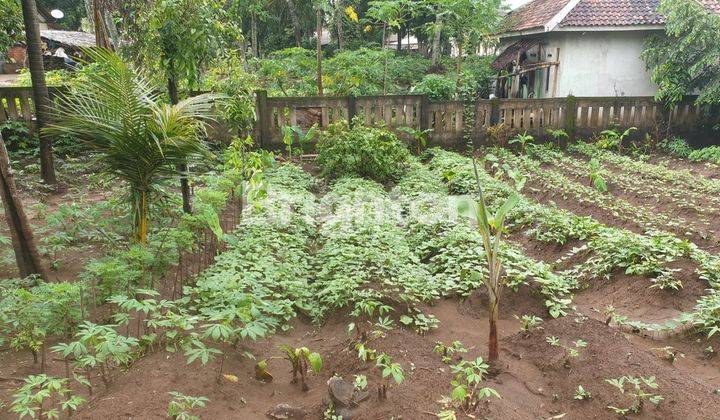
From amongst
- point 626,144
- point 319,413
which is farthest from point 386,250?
point 626,144

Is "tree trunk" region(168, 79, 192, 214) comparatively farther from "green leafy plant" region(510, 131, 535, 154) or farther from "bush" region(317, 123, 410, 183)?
"green leafy plant" region(510, 131, 535, 154)

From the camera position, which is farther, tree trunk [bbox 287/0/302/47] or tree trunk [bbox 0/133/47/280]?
tree trunk [bbox 287/0/302/47]

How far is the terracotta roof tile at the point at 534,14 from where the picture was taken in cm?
1410

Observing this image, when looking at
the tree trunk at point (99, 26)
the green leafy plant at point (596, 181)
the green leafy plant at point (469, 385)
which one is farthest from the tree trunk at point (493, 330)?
the tree trunk at point (99, 26)

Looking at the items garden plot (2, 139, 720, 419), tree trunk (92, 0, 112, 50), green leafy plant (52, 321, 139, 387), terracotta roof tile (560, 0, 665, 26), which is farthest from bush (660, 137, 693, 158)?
tree trunk (92, 0, 112, 50)

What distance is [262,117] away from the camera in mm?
10359

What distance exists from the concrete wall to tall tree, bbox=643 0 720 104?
2191 mm

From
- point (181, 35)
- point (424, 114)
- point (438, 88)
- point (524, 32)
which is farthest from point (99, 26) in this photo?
point (524, 32)

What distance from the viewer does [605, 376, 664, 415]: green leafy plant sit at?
2.84 m

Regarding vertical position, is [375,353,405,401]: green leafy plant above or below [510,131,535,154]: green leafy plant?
below

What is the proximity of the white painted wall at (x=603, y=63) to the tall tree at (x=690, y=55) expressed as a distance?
2187 mm

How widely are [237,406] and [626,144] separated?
1071 cm

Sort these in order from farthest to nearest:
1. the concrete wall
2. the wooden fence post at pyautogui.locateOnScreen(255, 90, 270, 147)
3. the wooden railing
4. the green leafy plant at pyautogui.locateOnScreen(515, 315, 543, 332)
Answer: the concrete wall
the wooden fence post at pyautogui.locateOnScreen(255, 90, 270, 147)
the wooden railing
the green leafy plant at pyautogui.locateOnScreen(515, 315, 543, 332)

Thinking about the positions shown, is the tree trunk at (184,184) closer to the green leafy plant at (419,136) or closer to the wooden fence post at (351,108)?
the wooden fence post at (351,108)
